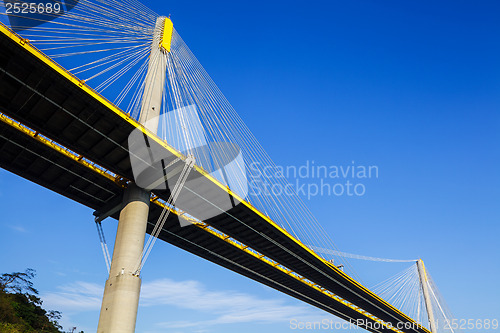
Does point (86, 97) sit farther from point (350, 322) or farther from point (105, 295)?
point (350, 322)

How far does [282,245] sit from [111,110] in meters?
23.1

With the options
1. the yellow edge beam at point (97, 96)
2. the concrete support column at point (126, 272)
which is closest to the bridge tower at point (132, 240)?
the concrete support column at point (126, 272)

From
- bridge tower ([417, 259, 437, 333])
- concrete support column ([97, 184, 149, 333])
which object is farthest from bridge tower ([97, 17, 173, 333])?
bridge tower ([417, 259, 437, 333])

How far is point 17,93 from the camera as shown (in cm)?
2170

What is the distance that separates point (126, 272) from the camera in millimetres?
25172

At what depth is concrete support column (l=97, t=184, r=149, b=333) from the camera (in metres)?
24.1

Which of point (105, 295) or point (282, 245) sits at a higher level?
point (282, 245)

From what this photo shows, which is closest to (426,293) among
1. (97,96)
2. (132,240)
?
(132,240)

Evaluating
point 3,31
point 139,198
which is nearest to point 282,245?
point 139,198

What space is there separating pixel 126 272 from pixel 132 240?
7.26 ft

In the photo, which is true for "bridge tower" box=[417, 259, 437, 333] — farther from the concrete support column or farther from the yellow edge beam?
the concrete support column

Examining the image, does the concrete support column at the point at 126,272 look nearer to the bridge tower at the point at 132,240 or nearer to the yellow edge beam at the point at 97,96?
the bridge tower at the point at 132,240

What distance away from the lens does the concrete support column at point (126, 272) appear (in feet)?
79.2

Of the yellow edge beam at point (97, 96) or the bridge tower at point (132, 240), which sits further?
the bridge tower at point (132, 240)
